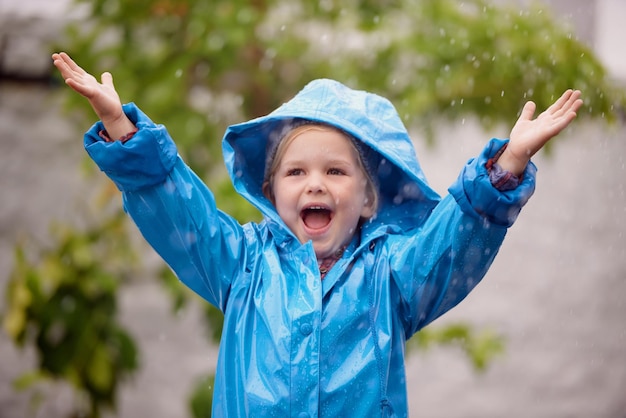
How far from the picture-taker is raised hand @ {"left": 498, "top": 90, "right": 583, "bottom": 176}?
1433mm

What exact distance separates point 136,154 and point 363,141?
1.58ft

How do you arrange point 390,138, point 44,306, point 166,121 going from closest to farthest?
point 390,138
point 166,121
point 44,306

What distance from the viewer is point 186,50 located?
355 cm

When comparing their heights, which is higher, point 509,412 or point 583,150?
point 583,150

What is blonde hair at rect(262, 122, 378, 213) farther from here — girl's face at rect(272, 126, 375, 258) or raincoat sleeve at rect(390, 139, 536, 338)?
raincoat sleeve at rect(390, 139, 536, 338)

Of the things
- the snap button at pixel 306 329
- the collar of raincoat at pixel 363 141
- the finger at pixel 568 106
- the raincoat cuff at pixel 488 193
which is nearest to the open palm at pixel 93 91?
the collar of raincoat at pixel 363 141

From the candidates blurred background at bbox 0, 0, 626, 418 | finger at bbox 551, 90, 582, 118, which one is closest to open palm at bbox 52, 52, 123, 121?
finger at bbox 551, 90, 582, 118

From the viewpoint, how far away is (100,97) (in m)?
1.48

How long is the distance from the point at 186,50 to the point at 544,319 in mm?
2808

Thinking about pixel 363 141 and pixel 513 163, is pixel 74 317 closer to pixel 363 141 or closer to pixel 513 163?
pixel 363 141

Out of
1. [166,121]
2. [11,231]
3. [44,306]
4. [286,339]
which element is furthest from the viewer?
[11,231]

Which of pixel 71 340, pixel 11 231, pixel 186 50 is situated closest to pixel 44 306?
pixel 71 340

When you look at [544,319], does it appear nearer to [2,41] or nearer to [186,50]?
[186,50]

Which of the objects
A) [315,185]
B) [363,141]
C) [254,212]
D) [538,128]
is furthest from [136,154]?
[254,212]
